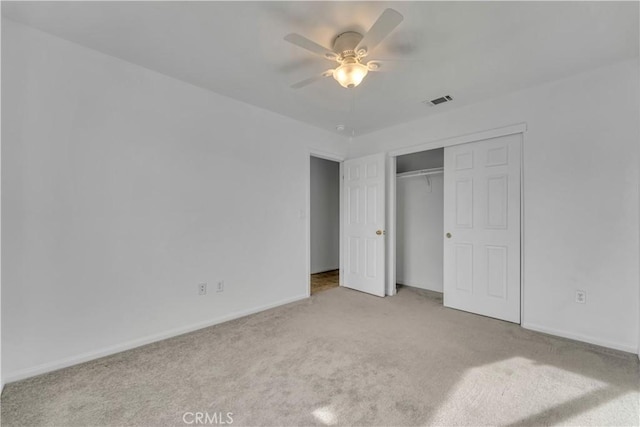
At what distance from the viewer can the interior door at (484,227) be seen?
291 cm

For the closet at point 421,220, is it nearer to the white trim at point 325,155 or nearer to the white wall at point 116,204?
the white trim at point 325,155

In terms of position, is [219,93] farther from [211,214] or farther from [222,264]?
[222,264]

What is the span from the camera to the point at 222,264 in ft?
9.68

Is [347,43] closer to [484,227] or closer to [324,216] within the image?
[484,227]

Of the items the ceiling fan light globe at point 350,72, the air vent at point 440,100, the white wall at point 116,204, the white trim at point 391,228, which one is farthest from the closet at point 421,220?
the ceiling fan light globe at point 350,72

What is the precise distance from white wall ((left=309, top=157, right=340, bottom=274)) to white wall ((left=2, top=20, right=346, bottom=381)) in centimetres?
226

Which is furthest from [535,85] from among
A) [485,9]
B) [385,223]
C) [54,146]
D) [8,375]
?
[8,375]

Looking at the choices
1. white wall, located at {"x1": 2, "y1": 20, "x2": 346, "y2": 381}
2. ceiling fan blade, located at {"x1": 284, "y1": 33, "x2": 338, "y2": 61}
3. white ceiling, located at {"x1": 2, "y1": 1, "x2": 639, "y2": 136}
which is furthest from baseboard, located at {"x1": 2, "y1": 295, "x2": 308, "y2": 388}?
ceiling fan blade, located at {"x1": 284, "y1": 33, "x2": 338, "y2": 61}

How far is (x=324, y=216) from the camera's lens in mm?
5801

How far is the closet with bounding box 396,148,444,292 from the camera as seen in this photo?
408 cm

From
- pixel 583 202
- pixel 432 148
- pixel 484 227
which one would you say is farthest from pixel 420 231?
pixel 583 202

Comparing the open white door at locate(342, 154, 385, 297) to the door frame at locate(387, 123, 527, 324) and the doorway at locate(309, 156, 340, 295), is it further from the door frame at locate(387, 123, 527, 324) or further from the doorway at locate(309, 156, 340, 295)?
the doorway at locate(309, 156, 340, 295)

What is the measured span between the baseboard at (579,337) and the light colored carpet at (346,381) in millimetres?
90

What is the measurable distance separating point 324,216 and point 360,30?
412 cm
